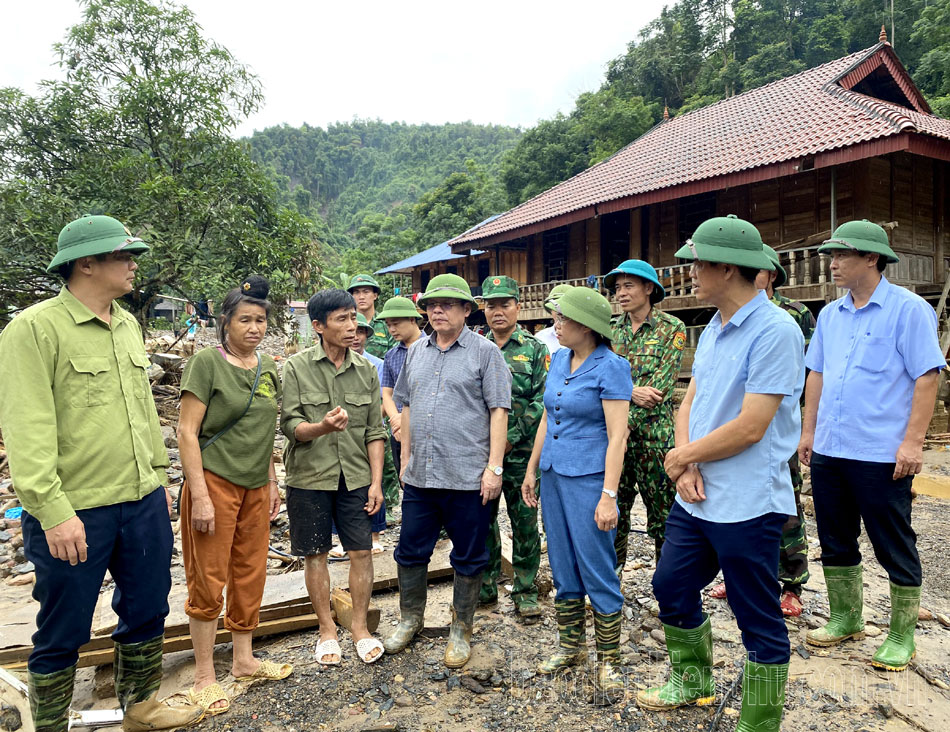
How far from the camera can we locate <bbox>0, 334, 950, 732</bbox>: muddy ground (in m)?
2.59

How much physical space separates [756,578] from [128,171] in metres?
12.0

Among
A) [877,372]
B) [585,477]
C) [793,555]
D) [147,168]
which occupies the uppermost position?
[147,168]

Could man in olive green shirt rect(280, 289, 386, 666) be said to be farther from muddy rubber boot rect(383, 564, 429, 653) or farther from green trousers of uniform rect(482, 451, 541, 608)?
green trousers of uniform rect(482, 451, 541, 608)

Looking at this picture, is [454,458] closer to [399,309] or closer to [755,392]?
[755,392]

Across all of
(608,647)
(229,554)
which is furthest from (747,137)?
(229,554)

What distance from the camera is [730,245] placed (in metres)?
2.21

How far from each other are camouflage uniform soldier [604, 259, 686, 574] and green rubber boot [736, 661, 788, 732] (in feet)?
3.91

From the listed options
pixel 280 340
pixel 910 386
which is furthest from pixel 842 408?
pixel 280 340

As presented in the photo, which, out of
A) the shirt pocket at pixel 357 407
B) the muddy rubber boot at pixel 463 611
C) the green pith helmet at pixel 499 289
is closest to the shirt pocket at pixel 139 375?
the shirt pocket at pixel 357 407

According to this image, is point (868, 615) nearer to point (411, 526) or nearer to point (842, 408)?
point (842, 408)

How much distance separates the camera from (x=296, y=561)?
4.64 meters

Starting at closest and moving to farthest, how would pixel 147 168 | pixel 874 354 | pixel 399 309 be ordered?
1. pixel 874 354
2. pixel 399 309
3. pixel 147 168

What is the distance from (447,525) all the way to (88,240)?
2.10 meters

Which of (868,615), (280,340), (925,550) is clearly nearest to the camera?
(868,615)
